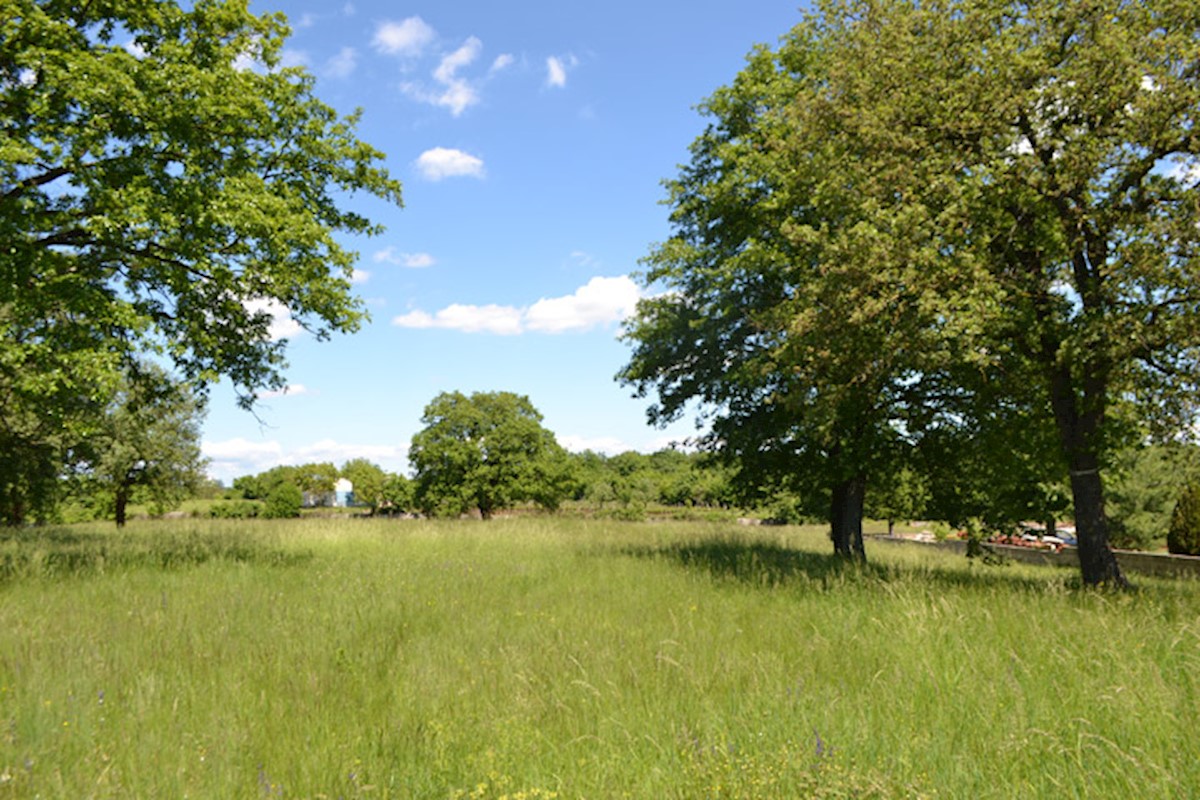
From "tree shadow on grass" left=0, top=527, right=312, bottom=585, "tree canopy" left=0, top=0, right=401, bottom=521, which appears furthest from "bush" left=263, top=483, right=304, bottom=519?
"tree canopy" left=0, top=0, right=401, bottom=521

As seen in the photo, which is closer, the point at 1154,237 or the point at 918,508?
the point at 1154,237

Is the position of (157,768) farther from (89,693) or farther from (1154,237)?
(1154,237)

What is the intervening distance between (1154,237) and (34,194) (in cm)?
1824

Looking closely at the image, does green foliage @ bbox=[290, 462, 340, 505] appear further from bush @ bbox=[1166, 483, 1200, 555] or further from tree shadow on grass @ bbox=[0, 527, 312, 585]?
bush @ bbox=[1166, 483, 1200, 555]

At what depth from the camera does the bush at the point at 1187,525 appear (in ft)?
84.4

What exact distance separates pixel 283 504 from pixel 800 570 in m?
79.0

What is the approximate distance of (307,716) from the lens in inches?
181

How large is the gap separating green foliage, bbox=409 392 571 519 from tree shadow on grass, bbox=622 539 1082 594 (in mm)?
33276

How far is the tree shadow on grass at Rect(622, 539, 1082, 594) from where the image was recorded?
9.74 meters

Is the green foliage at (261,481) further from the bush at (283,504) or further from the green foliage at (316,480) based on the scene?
the bush at (283,504)

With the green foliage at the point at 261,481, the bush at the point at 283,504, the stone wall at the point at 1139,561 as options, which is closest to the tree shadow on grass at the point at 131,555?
the stone wall at the point at 1139,561

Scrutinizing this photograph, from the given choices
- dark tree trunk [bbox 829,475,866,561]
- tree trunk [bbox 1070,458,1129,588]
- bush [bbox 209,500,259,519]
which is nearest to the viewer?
tree trunk [bbox 1070,458,1129,588]

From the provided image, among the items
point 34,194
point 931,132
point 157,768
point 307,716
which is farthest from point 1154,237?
point 34,194

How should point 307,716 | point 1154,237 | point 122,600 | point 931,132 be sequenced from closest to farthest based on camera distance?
1. point 307,716
2. point 122,600
3. point 1154,237
4. point 931,132
